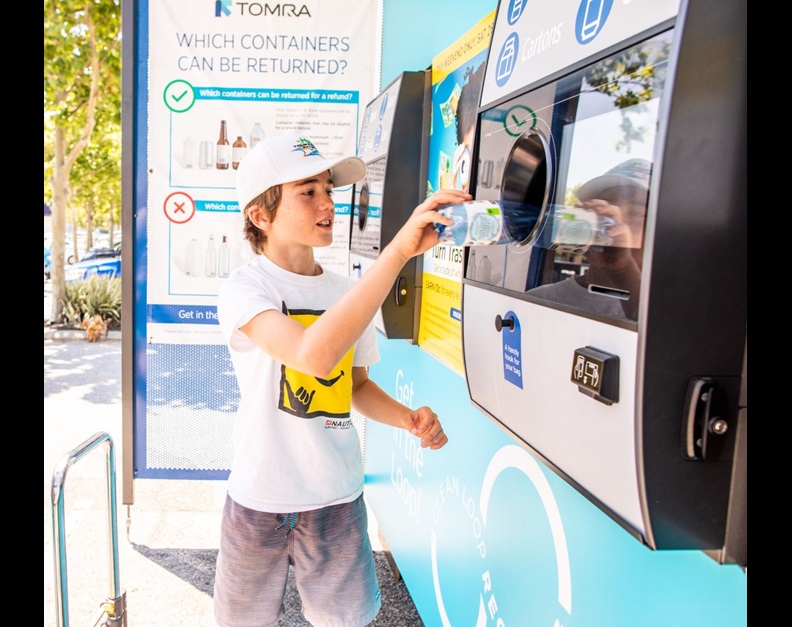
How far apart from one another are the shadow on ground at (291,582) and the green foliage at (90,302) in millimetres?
8407

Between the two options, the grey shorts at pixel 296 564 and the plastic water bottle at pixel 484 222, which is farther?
the grey shorts at pixel 296 564

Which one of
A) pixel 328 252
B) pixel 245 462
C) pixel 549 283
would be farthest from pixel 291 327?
pixel 328 252

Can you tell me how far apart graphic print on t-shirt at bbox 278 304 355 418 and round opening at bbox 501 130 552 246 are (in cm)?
66

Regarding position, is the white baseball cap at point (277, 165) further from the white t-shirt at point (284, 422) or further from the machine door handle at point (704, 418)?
the machine door handle at point (704, 418)

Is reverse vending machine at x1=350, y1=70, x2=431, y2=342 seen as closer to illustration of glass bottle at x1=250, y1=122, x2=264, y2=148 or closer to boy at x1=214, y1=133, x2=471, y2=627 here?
boy at x1=214, y1=133, x2=471, y2=627

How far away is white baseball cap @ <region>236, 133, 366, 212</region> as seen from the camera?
196 cm

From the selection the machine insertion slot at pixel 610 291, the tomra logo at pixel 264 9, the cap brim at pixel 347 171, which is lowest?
the machine insertion slot at pixel 610 291

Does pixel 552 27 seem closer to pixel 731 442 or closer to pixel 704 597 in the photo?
pixel 731 442

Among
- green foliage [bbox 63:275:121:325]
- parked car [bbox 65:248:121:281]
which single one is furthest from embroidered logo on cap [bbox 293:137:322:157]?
parked car [bbox 65:248:121:281]

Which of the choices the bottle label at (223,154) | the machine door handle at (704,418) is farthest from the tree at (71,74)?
the machine door handle at (704,418)

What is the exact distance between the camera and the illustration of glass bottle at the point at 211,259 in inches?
169

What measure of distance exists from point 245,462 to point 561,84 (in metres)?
1.30

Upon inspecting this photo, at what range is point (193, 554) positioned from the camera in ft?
13.0
